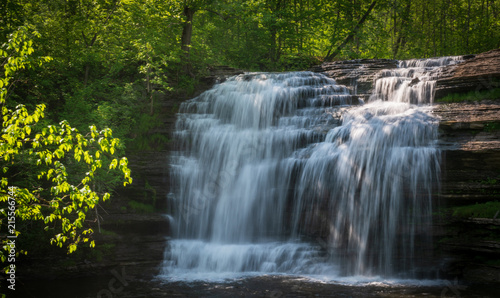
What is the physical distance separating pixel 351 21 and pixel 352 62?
7436mm

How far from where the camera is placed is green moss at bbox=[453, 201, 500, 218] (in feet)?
32.5

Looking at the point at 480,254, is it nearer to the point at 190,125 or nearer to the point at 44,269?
the point at 190,125

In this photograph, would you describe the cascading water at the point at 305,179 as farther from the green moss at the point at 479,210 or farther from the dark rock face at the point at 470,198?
the green moss at the point at 479,210

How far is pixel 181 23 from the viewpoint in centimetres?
2045

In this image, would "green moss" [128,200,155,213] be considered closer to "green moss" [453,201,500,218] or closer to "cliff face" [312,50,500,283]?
"cliff face" [312,50,500,283]

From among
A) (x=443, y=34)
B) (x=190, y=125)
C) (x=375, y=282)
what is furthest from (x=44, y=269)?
(x=443, y=34)

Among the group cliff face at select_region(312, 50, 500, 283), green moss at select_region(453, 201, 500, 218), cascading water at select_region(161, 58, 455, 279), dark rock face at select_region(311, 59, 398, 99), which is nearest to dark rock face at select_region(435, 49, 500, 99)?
cascading water at select_region(161, 58, 455, 279)

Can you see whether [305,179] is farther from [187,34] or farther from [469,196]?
[187,34]

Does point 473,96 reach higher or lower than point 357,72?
lower

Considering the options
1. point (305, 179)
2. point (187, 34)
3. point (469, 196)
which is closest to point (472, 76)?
point (469, 196)

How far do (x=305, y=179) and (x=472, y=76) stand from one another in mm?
6579

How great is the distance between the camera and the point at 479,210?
10070 millimetres

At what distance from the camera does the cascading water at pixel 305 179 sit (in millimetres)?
11078

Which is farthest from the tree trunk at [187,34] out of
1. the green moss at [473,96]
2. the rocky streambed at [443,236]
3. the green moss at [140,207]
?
the green moss at [473,96]
